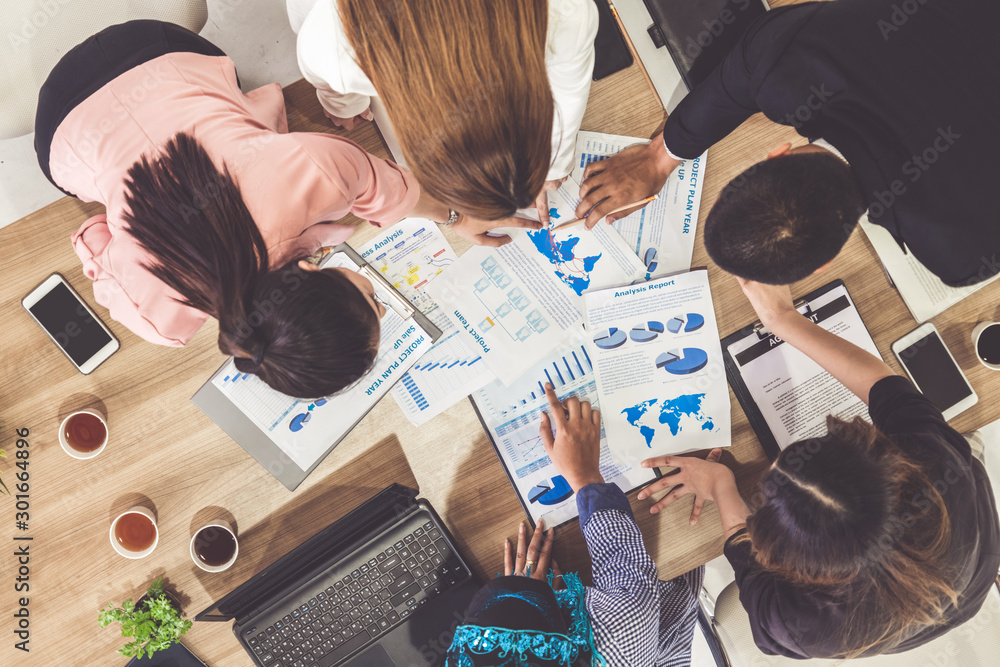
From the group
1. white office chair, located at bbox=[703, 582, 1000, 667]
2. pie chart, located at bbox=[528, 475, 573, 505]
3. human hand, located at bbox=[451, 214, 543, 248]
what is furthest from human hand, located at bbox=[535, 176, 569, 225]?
white office chair, located at bbox=[703, 582, 1000, 667]

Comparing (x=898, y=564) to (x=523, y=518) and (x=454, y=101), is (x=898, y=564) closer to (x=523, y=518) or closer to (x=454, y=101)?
→ (x=523, y=518)

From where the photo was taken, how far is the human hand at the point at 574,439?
0.97 metres

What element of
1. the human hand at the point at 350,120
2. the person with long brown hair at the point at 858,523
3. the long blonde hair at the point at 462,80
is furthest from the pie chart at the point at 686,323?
the human hand at the point at 350,120

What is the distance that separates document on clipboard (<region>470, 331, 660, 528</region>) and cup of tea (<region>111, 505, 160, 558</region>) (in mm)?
622

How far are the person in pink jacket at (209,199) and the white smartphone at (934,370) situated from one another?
0.96 metres

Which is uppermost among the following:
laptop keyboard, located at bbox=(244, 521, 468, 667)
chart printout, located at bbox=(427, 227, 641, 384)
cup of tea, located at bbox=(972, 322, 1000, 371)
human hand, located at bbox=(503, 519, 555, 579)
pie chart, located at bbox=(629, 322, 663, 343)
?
chart printout, located at bbox=(427, 227, 641, 384)

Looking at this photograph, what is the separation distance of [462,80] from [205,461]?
82 cm

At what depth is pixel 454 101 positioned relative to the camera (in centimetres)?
65

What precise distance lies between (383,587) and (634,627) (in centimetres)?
44

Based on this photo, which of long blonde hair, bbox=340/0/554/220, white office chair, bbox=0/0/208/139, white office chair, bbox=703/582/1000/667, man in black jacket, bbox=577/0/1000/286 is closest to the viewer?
long blonde hair, bbox=340/0/554/220

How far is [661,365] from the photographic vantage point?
1.00m

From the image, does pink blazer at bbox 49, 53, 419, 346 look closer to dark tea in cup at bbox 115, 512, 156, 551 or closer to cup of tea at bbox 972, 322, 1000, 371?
dark tea in cup at bbox 115, 512, 156, 551

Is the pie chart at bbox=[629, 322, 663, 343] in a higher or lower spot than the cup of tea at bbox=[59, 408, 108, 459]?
lower

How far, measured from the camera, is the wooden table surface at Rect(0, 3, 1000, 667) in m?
0.97
